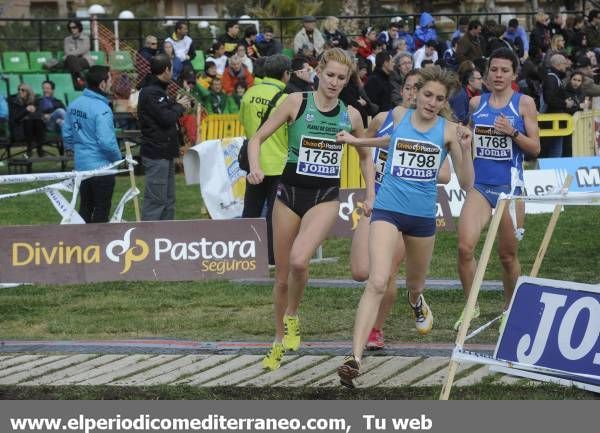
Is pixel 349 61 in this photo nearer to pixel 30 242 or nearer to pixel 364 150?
pixel 364 150

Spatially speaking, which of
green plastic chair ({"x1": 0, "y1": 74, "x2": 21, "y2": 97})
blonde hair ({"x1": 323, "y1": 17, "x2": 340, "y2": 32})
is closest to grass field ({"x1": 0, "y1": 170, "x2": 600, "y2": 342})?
blonde hair ({"x1": 323, "y1": 17, "x2": 340, "y2": 32})

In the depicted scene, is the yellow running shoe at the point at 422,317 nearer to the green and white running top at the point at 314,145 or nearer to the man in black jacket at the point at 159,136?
the green and white running top at the point at 314,145

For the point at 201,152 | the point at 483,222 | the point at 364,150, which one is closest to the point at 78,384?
the point at 364,150

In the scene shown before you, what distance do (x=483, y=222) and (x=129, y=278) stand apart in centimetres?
402

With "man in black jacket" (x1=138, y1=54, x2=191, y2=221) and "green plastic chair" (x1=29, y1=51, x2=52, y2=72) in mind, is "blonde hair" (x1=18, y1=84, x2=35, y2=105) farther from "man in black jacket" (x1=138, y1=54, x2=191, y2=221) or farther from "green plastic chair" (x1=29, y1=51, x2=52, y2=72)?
"man in black jacket" (x1=138, y1=54, x2=191, y2=221)

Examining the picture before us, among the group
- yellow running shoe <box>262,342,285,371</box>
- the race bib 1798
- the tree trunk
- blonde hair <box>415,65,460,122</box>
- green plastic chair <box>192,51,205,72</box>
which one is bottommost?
yellow running shoe <box>262,342,285,371</box>

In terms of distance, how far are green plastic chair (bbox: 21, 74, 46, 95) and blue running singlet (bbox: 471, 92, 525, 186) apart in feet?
54.8

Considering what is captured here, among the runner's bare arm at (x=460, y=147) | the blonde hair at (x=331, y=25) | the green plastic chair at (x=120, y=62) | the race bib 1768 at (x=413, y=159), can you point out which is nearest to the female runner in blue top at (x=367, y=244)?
the runner's bare arm at (x=460, y=147)

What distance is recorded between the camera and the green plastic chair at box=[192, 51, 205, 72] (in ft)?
90.8

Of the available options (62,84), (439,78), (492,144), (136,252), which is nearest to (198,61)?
(62,84)

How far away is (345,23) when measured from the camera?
3353 cm

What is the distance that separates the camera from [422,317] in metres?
10.0

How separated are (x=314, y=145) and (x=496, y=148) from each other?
1905 mm

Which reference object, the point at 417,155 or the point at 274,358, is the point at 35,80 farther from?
the point at 417,155
